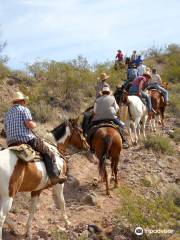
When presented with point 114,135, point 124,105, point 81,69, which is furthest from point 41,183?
point 81,69

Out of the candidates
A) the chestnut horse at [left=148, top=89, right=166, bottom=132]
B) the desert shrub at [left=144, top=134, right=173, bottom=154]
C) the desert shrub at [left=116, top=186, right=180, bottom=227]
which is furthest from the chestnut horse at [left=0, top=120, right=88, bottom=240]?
the chestnut horse at [left=148, top=89, right=166, bottom=132]

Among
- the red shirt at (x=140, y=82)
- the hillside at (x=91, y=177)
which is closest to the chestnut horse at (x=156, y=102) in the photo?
the hillside at (x=91, y=177)

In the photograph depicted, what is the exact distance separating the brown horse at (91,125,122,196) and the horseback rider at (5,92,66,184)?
2.88m

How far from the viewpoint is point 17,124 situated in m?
9.98

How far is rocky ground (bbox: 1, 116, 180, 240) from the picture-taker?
35.3 ft

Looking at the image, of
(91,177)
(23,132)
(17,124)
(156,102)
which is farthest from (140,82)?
(17,124)

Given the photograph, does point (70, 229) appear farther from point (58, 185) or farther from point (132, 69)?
point (132, 69)

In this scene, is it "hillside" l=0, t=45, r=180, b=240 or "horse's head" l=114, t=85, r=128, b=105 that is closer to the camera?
"hillside" l=0, t=45, r=180, b=240

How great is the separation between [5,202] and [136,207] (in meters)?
2.97

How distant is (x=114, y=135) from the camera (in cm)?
1345

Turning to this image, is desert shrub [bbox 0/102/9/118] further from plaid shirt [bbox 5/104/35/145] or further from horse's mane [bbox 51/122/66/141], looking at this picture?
plaid shirt [bbox 5/104/35/145]

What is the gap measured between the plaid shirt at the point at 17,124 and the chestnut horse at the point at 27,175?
58 centimetres

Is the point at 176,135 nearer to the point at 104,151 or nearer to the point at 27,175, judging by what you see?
the point at 104,151

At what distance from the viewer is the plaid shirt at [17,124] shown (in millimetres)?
9969
